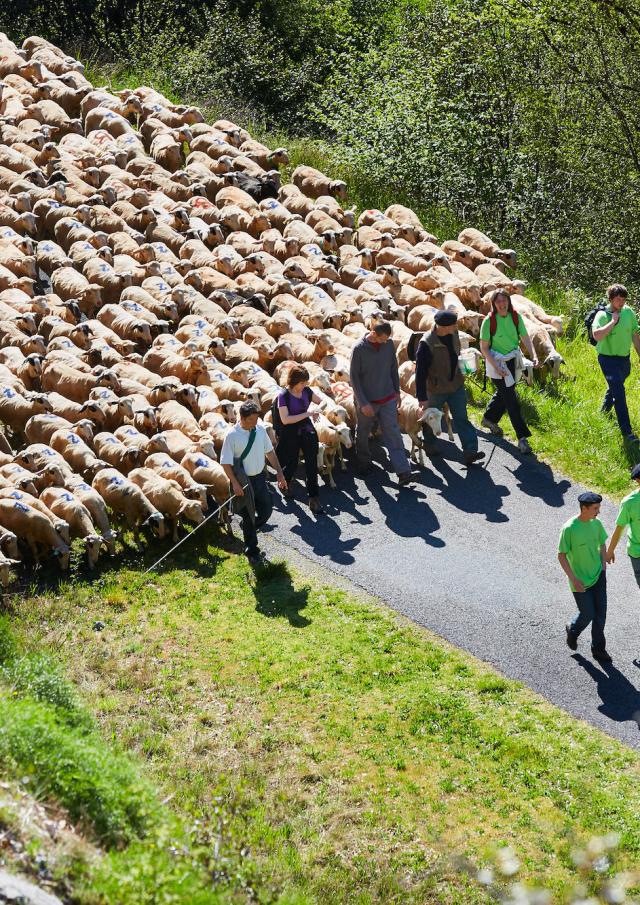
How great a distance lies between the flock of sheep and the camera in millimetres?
14055

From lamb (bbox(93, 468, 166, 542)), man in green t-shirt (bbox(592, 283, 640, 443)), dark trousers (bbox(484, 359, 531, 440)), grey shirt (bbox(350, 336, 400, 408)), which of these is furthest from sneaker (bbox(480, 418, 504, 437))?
lamb (bbox(93, 468, 166, 542))

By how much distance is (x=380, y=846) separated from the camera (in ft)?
28.4

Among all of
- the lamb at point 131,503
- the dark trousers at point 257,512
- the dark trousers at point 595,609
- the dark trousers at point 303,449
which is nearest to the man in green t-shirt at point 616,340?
the dark trousers at point 303,449

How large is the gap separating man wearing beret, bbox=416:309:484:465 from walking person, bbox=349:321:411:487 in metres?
0.37

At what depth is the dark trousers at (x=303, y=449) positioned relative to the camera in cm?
1408

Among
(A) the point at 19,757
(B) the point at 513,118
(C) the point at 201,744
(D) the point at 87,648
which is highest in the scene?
(B) the point at 513,118

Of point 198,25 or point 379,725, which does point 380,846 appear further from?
point 198,25

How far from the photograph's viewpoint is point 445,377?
579 inches

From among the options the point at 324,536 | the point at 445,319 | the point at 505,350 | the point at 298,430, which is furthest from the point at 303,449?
the point at 505,350

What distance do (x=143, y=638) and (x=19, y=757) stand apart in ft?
13.5

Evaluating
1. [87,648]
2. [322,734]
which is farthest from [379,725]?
[87,648]

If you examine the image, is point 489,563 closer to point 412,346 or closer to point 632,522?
point 632,522

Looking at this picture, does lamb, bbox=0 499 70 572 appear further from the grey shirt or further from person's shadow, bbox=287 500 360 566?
the grey shirt

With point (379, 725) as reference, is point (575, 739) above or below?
above
